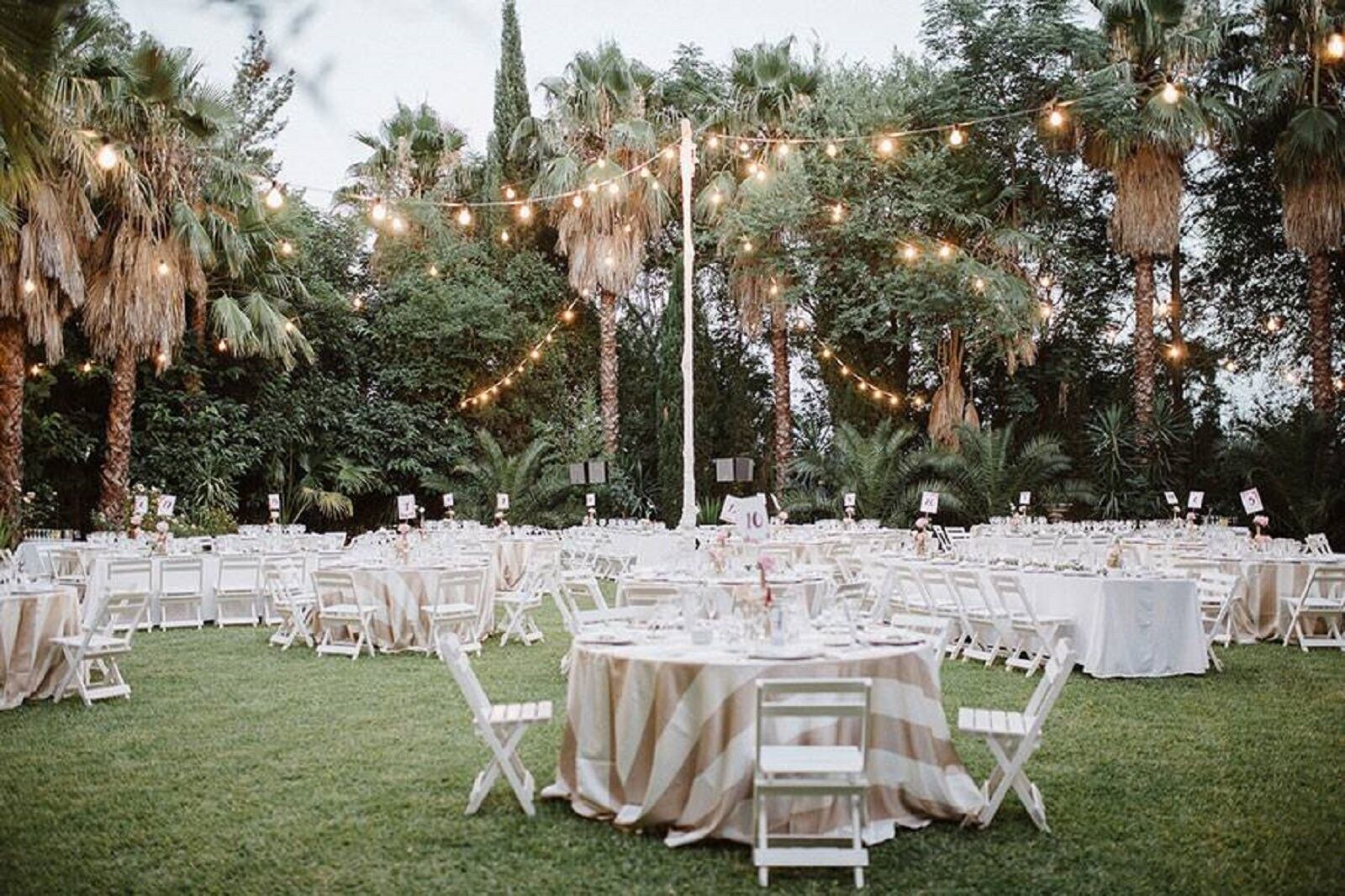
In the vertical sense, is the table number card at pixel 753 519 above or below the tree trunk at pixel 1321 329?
below

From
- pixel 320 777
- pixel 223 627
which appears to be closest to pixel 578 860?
pixel 320 777

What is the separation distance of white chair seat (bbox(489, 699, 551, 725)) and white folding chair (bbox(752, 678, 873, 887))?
3.54 ft

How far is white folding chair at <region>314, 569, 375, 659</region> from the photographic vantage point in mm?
10781

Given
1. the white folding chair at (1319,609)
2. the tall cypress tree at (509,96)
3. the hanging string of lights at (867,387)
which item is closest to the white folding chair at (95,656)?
the white folding chair at (1319,609)

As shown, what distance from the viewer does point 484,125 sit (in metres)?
28.5

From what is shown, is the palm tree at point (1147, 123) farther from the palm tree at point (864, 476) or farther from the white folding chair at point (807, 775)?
the white folding chair at point (807, 775)

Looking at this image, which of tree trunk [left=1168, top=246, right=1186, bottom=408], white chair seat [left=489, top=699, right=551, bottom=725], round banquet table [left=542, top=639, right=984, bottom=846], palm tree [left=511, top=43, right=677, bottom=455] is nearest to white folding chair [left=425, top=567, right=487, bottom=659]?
white chair seat [left=489, top=699, right=551, bottom=725]

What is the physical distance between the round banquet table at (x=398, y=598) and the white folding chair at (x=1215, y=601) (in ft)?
22.5

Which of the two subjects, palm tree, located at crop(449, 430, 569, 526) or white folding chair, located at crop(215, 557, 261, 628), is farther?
palm tree, located at crop(449, 430, 569, 526)

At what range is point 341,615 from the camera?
35.4 ft

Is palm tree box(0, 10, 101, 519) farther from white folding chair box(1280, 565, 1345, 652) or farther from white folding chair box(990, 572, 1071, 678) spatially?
white folding chair box(1280, 565, 1345, 652)

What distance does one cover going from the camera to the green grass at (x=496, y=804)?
15.6 ft

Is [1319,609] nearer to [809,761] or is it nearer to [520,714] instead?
[809,761]

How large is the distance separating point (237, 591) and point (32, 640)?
4954 millimetres
